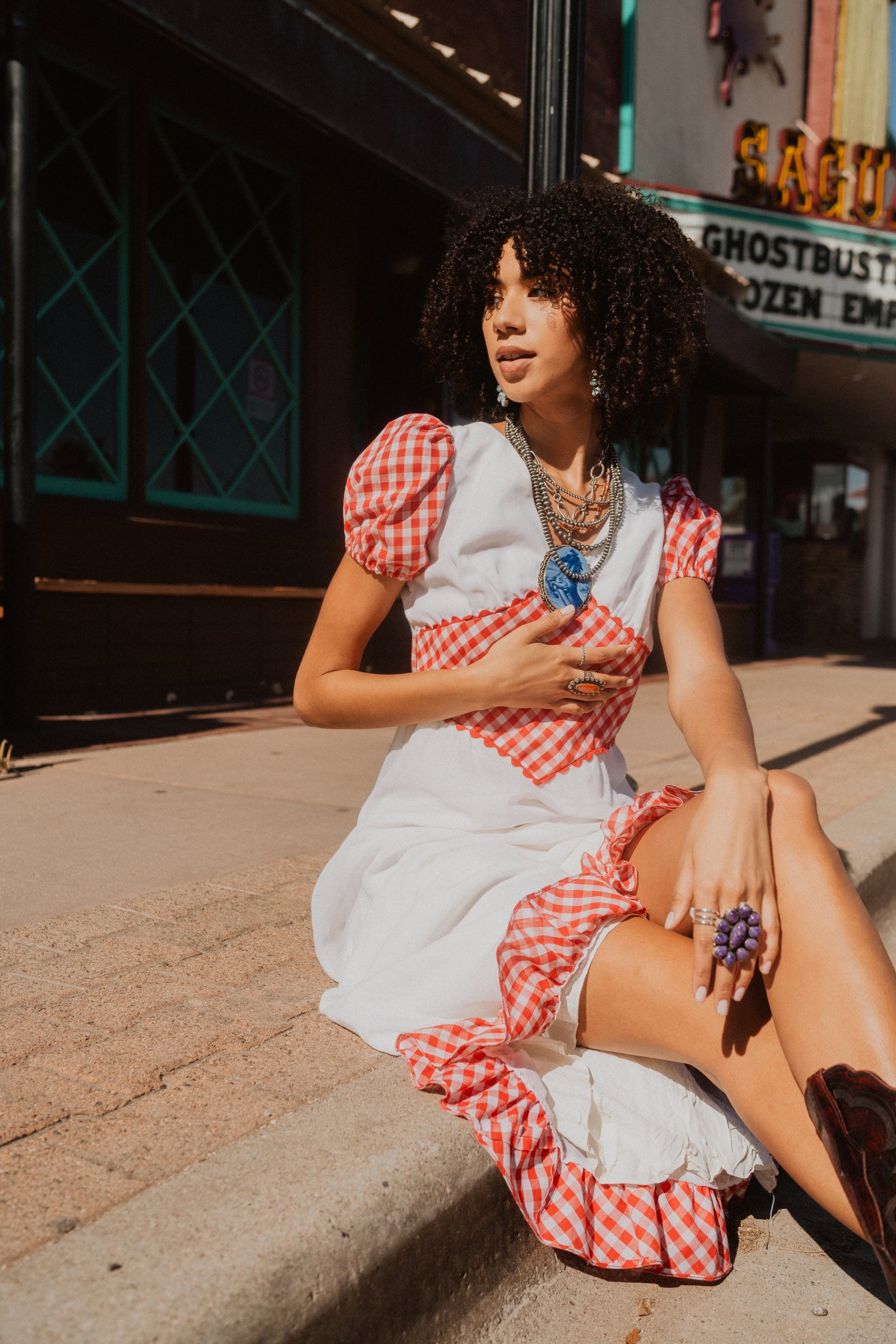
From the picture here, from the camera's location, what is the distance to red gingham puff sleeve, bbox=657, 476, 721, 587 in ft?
7.09

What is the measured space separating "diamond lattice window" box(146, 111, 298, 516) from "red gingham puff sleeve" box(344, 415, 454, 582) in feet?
16.0

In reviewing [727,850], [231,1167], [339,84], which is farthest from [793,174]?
[231,1167]

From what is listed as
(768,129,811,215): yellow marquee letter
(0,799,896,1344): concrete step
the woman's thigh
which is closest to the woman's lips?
the woman's thigh

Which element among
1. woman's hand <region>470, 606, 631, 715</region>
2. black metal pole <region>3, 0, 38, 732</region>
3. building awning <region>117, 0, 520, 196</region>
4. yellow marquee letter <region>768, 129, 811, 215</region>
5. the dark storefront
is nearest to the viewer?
woman's hand <region>470, 606, 631, 715</region>

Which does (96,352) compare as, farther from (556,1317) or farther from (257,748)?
(556,1317)

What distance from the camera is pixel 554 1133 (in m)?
1.66

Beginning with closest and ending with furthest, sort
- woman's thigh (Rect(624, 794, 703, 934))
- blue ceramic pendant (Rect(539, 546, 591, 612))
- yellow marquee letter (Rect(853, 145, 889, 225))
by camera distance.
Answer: woman's thigh (Rect(624, 794, 703, 934)), blue ceramic pendant (Rect(539, 546, 591, 612)), yellow marquee letter (Rect(853, 145, 889, 225))

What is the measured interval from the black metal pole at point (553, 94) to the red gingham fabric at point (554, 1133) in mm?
2372

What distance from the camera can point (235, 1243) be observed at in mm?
1277

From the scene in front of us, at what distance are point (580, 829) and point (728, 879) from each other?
17.8 inches

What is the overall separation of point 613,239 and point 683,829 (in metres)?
1.12

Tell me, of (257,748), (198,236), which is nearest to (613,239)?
(257,748)

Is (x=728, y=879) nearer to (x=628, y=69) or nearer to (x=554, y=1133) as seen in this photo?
(x=554, y=1133)

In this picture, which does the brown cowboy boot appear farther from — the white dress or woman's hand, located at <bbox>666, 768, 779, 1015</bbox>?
the white dress
